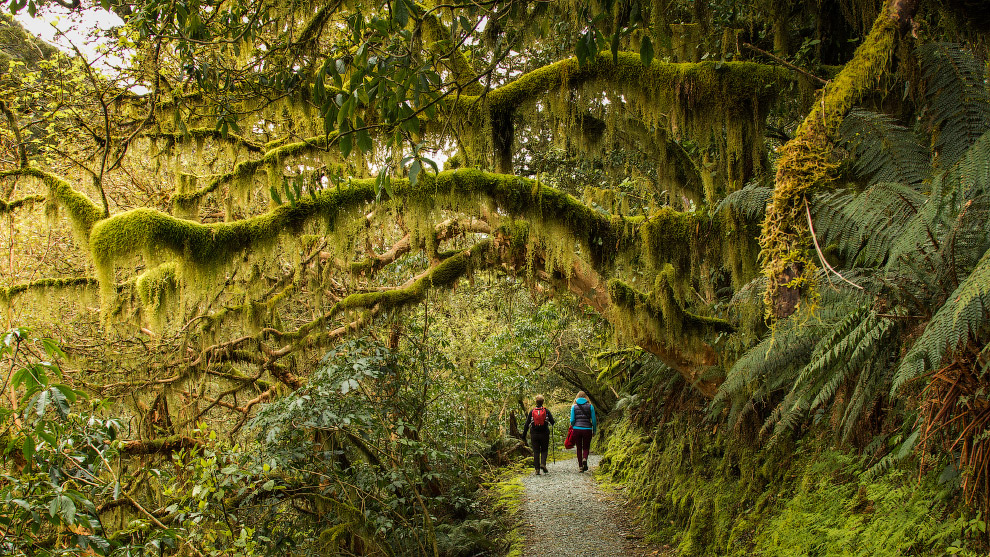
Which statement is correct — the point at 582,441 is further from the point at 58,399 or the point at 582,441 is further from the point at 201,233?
the point at 58,399

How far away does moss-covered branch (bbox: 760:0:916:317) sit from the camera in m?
2.70

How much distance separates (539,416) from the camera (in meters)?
10.4

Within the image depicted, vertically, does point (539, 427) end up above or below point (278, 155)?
below

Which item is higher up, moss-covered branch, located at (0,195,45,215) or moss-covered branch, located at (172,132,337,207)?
moss-covered branch, located at (172,132,337,207)

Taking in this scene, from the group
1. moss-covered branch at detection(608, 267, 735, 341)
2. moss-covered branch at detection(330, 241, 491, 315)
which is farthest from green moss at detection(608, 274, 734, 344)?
moss-covered branch at detection(330, 241, 491, 315)

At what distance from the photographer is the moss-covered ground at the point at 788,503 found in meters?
2.98

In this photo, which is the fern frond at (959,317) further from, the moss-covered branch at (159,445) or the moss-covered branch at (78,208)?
the moss-covered branch at (159,445)

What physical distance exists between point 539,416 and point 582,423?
923 millimetres

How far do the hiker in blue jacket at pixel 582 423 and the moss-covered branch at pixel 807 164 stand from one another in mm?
7885

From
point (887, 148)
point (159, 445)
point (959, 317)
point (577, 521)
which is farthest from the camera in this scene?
point (577, 521)

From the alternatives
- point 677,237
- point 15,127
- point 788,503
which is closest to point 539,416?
point 788,503

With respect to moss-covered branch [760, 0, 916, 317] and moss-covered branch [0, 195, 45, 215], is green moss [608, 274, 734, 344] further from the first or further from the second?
moss-covered branch [0, 195, 45, 215]

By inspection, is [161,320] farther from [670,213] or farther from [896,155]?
[896,155]

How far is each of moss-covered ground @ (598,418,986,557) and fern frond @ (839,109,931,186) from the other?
5.60 feet
